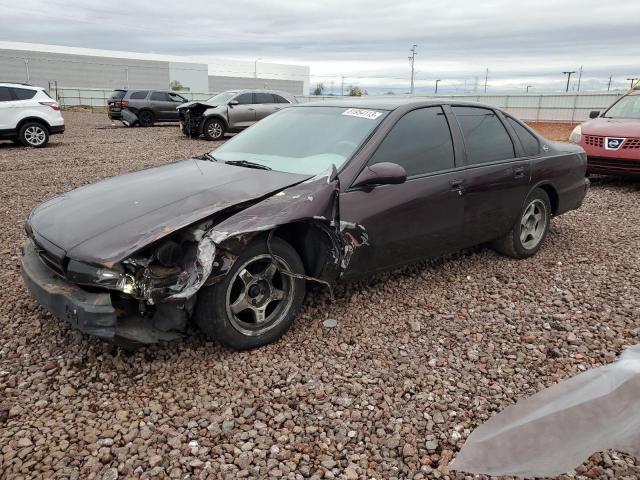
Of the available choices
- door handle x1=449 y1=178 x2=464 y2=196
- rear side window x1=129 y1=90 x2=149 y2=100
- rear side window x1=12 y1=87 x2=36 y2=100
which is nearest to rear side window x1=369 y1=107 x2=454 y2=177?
door handle x1=449 y1=178 x2=464 y2=196

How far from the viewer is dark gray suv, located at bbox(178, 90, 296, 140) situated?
50.8ft

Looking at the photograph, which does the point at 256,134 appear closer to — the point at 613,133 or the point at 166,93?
the point at 613,133

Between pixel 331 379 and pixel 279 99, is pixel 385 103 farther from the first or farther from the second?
pixel 279 99

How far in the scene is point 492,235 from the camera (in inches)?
180

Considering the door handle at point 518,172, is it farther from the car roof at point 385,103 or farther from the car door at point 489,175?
the car roof at point 385,103

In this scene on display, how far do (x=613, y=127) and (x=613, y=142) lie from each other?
0.35 m

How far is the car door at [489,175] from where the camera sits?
420cm

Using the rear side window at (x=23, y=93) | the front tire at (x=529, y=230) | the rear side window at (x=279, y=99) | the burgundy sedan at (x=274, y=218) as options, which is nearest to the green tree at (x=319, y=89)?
the rear side window at (x=279, y=99)

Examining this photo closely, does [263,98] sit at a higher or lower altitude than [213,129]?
higher

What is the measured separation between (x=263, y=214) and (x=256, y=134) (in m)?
1.60

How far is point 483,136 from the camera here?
174 inches

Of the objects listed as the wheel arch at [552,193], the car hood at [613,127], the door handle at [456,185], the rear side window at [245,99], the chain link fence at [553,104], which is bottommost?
the wheel arch at [552,193]

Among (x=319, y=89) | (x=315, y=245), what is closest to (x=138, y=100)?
(x=315, y=245)

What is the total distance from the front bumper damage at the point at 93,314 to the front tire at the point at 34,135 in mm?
11766
